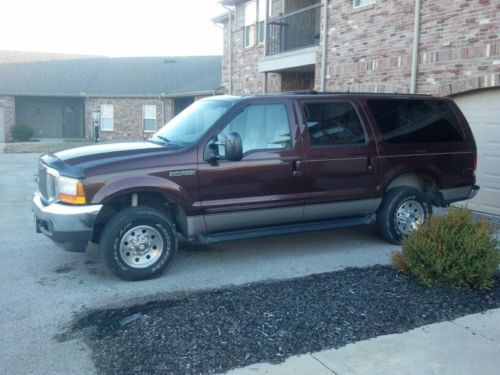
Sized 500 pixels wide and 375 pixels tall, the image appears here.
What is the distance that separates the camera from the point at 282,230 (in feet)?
22.1

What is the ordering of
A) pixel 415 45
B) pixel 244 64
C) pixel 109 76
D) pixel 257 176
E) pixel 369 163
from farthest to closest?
pixel 109 76 → pixel 244 64 → pixel 415 45 → pixel 369 163 → pixel 257 176

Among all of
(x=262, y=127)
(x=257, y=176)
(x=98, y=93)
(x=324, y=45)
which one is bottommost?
(x=257, y=176)

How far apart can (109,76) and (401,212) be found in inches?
1176

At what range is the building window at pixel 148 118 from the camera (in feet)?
105

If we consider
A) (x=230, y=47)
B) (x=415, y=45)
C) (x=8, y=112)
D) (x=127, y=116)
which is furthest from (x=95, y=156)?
(x=8, y=112)

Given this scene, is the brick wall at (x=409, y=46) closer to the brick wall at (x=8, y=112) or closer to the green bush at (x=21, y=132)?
the green bush at (x=21, y=132)

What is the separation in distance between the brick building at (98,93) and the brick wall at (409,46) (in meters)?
16.8

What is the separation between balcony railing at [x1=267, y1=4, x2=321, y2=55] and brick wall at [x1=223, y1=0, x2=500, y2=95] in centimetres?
247

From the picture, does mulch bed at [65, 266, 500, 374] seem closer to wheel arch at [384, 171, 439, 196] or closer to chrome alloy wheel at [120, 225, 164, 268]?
chrome alloy wheel at [120, 225, 164, 268]

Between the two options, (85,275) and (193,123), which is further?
(193,123)

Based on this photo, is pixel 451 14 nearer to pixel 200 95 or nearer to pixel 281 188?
pixel 281 188

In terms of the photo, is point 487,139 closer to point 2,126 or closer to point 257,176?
point 257,176

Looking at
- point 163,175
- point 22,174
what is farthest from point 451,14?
point 22,174

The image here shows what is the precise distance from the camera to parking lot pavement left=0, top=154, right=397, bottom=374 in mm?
4270
